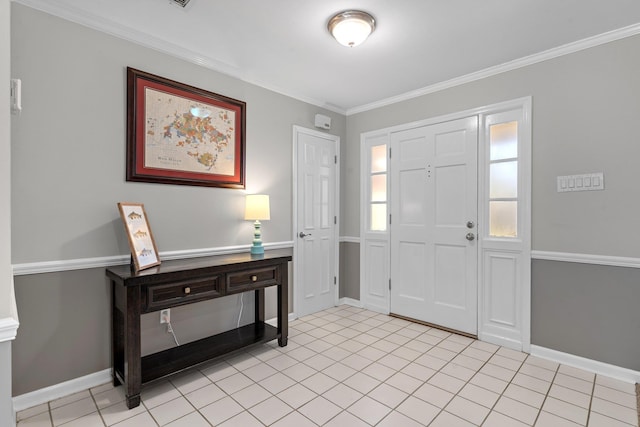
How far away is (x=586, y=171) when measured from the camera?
2.49 metres

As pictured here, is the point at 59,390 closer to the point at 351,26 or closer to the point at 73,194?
the point at 73,194

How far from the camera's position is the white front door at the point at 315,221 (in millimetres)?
3598

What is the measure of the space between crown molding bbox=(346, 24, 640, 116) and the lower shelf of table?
110 inches

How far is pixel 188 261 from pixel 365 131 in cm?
257

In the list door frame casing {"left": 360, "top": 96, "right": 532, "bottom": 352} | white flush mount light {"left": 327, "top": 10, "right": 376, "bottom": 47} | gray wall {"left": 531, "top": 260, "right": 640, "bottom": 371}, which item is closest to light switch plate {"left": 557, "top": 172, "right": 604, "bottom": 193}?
door frame casing {"left": 360, "top": 96, "right": 532, "bottom": 352}

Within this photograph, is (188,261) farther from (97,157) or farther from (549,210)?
(549,210)

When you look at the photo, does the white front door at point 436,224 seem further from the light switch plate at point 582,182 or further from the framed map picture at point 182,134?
the framed map picture at point 182,134

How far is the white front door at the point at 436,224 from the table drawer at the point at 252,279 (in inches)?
60.4

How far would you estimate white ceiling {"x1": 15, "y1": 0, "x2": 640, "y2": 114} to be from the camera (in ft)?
6.76

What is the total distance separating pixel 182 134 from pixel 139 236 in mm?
901

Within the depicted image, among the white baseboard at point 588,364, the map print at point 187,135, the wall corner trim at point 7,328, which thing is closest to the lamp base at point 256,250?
the map print at point 187,135

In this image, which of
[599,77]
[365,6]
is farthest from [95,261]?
[599,77]

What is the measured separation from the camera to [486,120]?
119 inches

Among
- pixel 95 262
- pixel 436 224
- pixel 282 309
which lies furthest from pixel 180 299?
pixel 436 224
